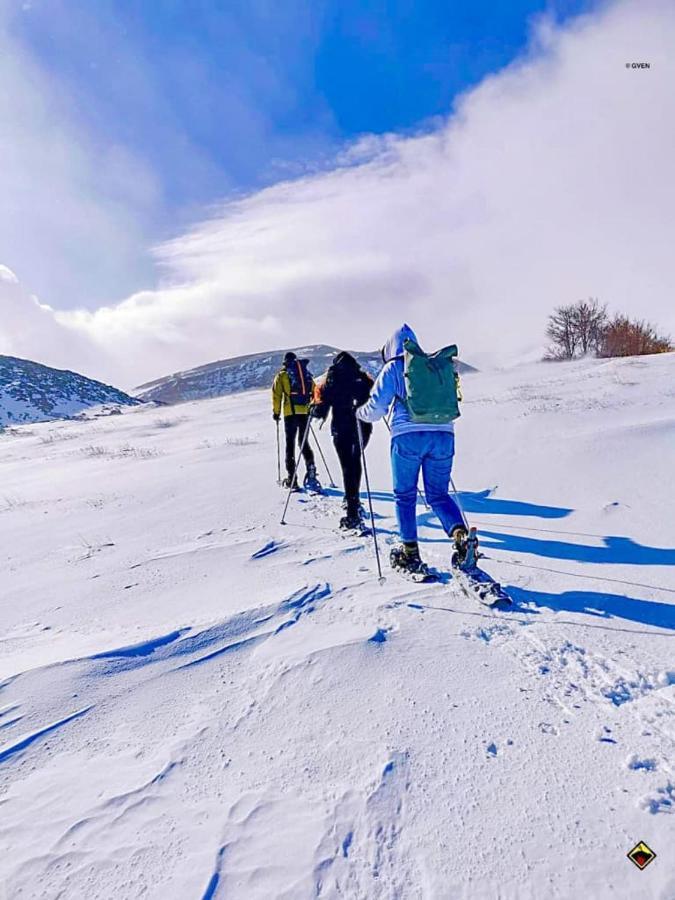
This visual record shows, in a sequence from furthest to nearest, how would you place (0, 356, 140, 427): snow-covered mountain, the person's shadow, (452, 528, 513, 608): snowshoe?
(0, 356, 140, 427): snow-covered mountain → (452, 528, 513, 608): snowshoe → the person's shadow

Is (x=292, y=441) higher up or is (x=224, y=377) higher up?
(x=224, y=377)

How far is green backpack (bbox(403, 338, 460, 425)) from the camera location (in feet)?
12.2

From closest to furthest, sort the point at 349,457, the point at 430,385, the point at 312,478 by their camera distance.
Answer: the point at 430,385, the point at 349,457, the point at 312,478

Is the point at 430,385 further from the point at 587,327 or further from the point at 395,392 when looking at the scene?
the point at 587,327

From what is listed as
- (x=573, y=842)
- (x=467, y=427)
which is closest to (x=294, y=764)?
(x=573, y=842)

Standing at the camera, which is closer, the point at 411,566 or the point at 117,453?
the point at 411,566

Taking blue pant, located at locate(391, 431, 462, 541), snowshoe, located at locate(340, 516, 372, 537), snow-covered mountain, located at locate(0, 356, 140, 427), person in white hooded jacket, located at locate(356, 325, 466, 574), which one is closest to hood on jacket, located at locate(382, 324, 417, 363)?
person in white hooded jacket, located at locate(356, 325, 466, 574)

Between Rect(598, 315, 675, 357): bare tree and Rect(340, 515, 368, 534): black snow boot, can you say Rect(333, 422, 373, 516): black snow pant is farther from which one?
Rect(598, 315, 675, 357): bare tree

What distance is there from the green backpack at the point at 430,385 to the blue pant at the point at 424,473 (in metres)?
0.18

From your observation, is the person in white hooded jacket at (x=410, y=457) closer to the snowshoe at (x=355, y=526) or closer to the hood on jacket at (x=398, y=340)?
the hood on jacket at (x=398, y=340)

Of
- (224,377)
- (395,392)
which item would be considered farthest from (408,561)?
(224,377)

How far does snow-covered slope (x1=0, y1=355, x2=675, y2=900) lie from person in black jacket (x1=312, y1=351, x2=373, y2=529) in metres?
0.86

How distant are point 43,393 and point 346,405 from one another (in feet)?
202

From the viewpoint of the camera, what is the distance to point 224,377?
92.8m
